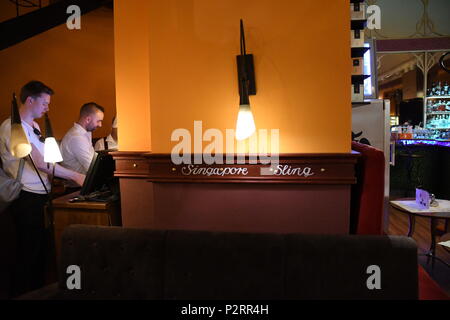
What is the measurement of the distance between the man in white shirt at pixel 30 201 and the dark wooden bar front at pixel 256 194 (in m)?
1.02

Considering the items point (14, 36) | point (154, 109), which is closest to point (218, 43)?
point (154, 109)

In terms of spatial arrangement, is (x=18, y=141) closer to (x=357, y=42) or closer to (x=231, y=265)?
(x=231, y=265)

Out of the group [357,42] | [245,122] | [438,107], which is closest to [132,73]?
[245,122]

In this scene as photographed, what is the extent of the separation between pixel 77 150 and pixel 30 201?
2.78ft

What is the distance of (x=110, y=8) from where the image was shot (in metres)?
5.98

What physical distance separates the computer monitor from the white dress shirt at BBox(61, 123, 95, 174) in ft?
2.45

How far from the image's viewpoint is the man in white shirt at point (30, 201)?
256cm

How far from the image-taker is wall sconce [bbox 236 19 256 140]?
1.92 metres

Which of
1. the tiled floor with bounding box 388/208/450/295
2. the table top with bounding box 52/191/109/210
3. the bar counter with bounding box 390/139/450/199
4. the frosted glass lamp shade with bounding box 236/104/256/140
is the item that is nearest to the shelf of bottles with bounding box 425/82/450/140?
the bar counter with bounding box 390/139/450/199

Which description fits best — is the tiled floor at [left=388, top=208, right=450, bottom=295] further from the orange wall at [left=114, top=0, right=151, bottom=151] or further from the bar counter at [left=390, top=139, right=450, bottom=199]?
the orange wall at [left=114, top=0, right=151, bottom=151]

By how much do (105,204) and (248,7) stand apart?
67.5 inches

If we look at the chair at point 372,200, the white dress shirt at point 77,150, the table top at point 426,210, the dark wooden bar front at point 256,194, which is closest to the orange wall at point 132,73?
the dark wooden bar front at point 256,194
